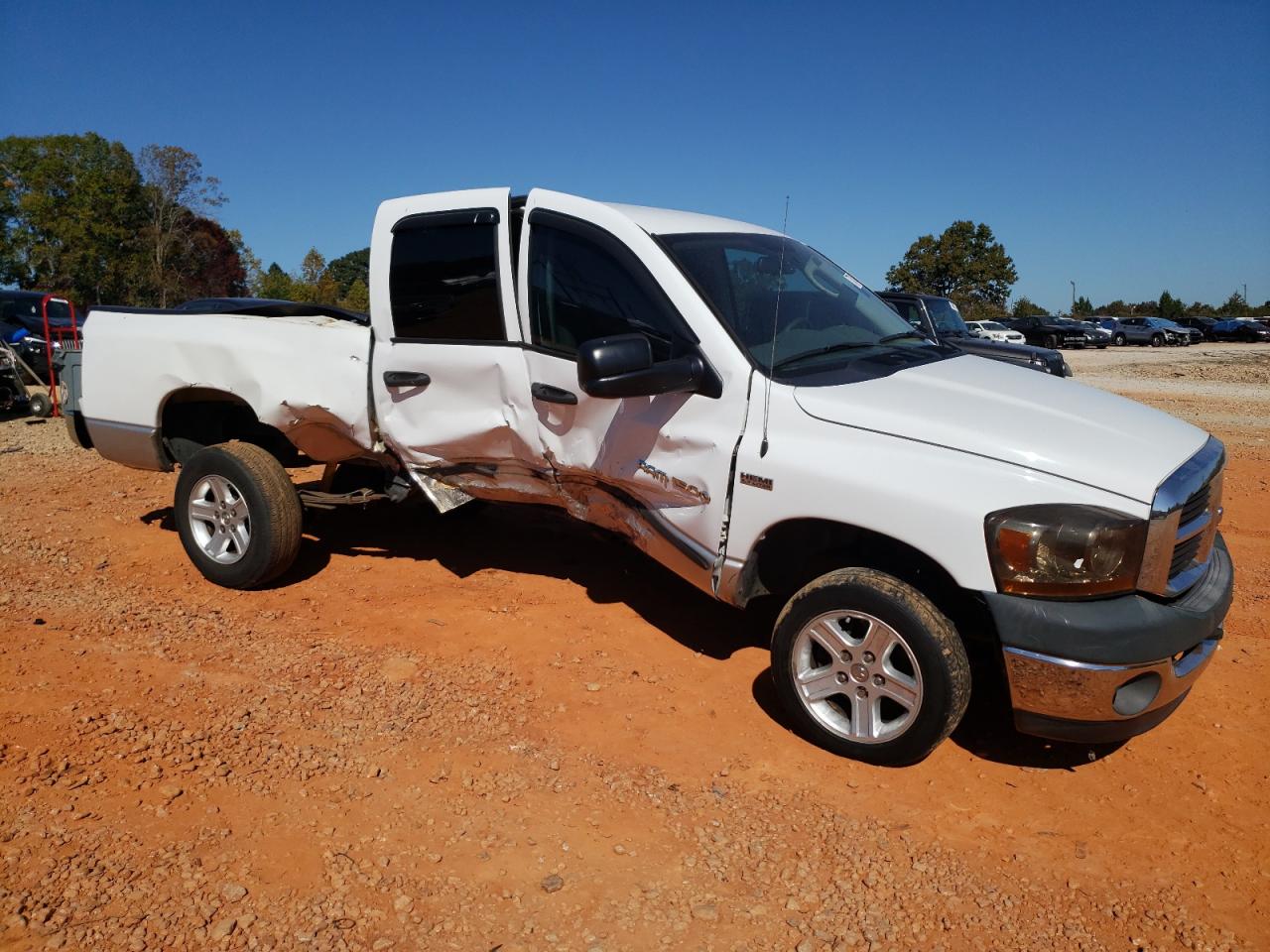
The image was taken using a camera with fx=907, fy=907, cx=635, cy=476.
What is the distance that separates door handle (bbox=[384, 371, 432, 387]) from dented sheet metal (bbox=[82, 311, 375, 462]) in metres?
0.17

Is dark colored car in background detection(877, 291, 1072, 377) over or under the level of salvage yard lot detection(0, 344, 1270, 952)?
over

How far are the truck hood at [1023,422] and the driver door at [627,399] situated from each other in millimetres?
463

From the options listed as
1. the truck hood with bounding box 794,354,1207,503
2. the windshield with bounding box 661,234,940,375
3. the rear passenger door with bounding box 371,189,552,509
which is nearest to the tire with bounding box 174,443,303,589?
the rear passenger door with bounding box 371,189,552,509

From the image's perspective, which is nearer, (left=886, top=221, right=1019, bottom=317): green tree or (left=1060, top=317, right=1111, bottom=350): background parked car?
(left=1060, top=317, right=1111, bottom=350): background parked car

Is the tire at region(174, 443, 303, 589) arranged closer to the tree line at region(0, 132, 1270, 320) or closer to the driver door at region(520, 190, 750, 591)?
the driver door at region(520, 190, 750, 591)

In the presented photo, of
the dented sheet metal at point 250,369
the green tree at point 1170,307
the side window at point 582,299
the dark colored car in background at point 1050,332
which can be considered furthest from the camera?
the green tree at point 1170,307

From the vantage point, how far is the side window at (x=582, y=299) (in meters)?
3.94

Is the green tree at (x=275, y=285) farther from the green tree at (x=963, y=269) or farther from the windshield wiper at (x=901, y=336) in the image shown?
the windshield wiper at (x=901, y=336)

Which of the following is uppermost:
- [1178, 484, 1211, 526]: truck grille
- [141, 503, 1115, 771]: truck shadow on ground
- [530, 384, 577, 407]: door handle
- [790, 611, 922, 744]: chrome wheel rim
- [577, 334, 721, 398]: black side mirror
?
[577, 334, 721, 398]: black side mirror

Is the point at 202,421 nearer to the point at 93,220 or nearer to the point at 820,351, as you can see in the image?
the point at 820,351

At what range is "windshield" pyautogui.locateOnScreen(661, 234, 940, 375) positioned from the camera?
383 centimetres

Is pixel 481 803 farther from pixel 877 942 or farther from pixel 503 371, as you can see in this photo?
pixel 503 371

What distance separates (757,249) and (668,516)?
4.70ft

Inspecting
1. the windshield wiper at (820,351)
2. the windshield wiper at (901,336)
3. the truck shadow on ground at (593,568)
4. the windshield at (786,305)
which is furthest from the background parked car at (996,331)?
the windshield wiper at (820,351)
